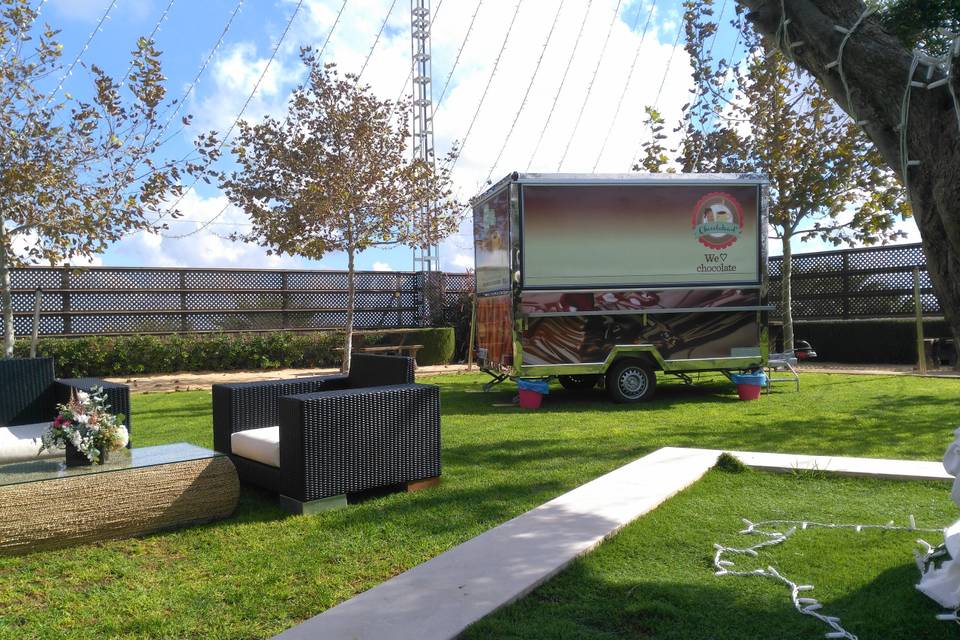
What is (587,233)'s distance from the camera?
8375mm

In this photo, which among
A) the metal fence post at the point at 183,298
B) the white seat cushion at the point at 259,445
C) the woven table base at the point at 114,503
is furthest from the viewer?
the metal fence post at the point at 183,298

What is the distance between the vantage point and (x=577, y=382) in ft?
32.9

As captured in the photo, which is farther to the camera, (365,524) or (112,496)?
(365,524)

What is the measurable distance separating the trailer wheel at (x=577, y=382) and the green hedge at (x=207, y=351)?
5481 mm

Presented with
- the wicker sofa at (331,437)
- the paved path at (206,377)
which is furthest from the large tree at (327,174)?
the wicker sofa at (331,437)

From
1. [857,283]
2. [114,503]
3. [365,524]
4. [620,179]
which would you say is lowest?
[365,524]

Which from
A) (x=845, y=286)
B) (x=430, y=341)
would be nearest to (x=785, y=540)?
(x=430, y=341)

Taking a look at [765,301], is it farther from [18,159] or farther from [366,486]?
[18,159]

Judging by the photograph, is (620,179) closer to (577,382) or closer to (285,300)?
(577,382)

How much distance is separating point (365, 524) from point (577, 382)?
647 cm

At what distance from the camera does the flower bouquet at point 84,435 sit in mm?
3730

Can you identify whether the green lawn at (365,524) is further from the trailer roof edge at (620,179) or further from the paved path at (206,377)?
the paved path at (206,377)

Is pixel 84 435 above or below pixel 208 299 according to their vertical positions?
below

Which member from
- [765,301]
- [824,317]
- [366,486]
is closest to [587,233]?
[765,301]
